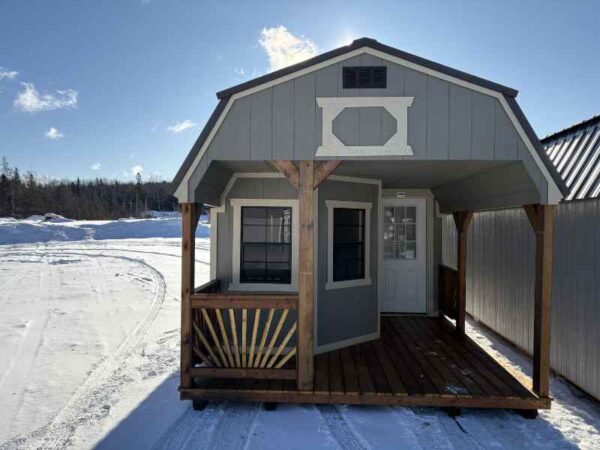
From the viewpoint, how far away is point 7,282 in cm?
1170

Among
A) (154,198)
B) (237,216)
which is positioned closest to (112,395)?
(237,216)

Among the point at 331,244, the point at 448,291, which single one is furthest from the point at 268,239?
the point at 448,291

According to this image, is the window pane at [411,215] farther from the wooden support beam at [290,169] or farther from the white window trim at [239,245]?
the wooden support beam at [290,169]

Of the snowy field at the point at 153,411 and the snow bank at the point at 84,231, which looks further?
the snow bank at the point at 84,231

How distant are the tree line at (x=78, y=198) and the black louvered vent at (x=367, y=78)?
39.3 metres

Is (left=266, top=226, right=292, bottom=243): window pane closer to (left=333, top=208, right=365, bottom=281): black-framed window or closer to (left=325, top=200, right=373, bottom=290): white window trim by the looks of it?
(left=325, top=200, right=373, bottom=290): white window trim

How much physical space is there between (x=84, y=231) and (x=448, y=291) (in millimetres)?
29910

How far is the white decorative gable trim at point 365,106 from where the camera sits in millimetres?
3777

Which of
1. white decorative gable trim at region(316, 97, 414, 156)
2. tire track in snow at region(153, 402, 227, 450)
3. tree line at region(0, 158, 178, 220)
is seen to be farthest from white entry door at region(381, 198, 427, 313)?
tree line at region(0, 158, 178, 220)

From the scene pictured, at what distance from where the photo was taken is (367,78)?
3.82 metres

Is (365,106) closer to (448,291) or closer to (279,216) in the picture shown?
(279,216)

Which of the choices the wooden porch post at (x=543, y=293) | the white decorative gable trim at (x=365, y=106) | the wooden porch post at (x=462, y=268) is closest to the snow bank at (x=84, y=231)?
the wooden porch post at (x=462, y=268)

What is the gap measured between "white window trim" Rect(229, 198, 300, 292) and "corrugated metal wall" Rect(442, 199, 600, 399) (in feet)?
12.0

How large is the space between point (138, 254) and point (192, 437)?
657 inches
